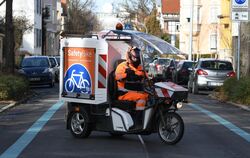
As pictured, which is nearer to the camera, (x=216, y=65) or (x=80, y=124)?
(x=80, y=124)

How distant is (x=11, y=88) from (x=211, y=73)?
10084 millimetres

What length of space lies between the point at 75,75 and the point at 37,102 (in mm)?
9169

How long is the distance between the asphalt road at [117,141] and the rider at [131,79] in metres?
0.83

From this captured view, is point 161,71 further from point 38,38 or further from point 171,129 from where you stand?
point 38,38

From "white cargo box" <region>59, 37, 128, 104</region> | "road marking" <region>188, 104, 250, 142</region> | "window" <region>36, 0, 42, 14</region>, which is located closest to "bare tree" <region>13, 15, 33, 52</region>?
"window" <region>36, 0, 42, 14</region>

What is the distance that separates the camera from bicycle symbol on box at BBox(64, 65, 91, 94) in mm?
12109

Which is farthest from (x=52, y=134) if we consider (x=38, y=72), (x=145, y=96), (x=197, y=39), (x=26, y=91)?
(x=197, y=39)

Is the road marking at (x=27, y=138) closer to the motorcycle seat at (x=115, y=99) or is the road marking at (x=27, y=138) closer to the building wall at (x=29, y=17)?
the motorcycle seat at (x=115, y=99)

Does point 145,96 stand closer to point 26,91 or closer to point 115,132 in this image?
point 115,132

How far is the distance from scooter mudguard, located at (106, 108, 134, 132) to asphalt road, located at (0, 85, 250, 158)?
0.94ft

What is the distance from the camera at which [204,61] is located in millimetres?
28172

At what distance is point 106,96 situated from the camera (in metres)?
11.8

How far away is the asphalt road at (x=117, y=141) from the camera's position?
10.5 meters

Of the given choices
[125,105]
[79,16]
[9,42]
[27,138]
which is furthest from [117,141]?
[79,16]
